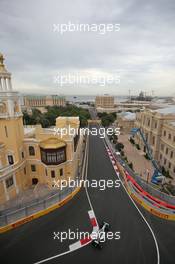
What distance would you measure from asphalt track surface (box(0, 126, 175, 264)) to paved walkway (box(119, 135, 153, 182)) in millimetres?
10474

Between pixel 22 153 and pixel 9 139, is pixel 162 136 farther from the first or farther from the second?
pixel 9 139

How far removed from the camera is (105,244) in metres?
16.7

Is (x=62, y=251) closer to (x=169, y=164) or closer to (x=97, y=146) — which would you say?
(x=169, y=164)

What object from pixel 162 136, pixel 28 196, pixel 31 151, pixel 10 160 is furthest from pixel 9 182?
pixel 162 136

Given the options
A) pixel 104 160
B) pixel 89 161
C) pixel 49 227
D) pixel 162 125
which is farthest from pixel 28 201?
pixel 162 125

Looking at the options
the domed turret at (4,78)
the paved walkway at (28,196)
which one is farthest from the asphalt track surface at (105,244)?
the domed turret at (4,78)

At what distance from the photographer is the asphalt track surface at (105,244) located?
1529 cm

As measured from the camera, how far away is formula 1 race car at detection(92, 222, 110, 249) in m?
16.3

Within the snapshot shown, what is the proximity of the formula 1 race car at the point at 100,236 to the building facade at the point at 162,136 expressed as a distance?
2085 centimetres

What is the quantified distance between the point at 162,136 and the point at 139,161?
8575 millimetres

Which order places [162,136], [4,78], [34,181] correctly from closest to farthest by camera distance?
[4,78], [34,181], [162,136]

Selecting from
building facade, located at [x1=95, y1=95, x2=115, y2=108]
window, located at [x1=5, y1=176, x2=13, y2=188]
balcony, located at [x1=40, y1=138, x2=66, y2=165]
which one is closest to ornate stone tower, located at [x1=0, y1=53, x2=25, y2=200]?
window, located at [x1=5, y1=176, x2=13, y2=188]

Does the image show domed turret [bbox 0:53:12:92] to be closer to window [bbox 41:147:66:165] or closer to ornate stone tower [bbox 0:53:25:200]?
ornate stone tower [bbox 0:53:25:200]

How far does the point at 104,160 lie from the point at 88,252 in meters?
23.6
